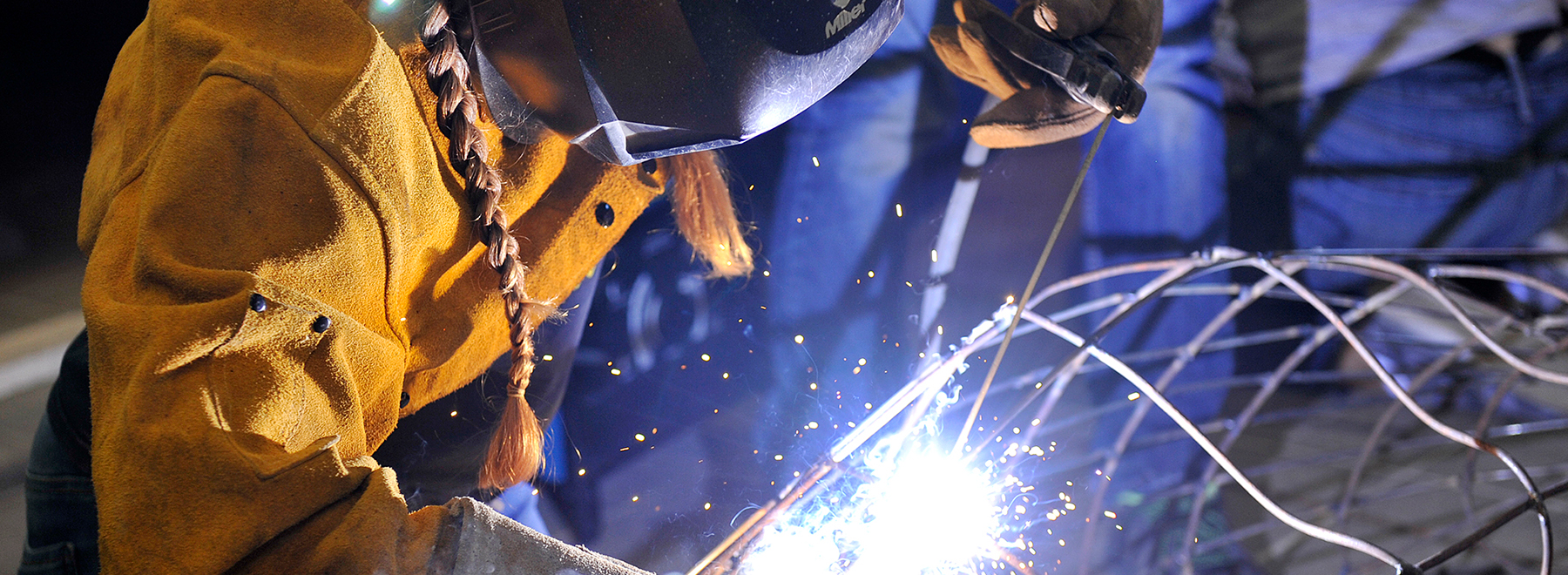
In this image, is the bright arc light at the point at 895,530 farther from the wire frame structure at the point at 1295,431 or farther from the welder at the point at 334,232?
the wire frame structure at the point at 1295,431

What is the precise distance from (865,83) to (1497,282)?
6.54 feet

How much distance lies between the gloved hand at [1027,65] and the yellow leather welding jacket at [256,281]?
27.0 inches

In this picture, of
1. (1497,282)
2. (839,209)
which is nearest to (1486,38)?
(1497,282)

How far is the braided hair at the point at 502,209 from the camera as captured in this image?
726mm

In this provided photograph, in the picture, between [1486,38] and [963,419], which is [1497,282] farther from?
[963,419]

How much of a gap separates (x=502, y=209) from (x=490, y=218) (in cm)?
6

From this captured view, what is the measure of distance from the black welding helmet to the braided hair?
3 centimetres

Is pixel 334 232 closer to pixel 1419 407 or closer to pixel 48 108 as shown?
pixel 48 108

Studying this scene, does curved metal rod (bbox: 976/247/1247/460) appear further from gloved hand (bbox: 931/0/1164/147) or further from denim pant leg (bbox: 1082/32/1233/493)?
denim pant leg (bbox: 1082/32/1233/493)

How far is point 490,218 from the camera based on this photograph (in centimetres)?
80

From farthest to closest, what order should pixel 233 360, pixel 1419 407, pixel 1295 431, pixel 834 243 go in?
pixel 1295 431
pixel 834 243
pixel 1419 407
pixel 233 360

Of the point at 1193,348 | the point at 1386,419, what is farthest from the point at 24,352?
the point at 1386,419

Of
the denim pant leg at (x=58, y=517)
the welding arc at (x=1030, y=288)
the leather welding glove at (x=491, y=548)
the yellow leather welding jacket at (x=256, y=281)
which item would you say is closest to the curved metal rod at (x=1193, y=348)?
the welding arc at (x=1030, y=288)

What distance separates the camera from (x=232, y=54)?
646 millimetres
